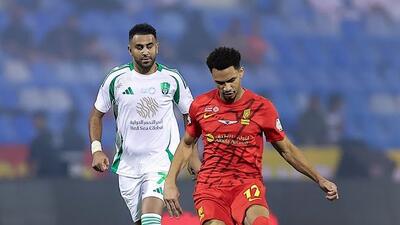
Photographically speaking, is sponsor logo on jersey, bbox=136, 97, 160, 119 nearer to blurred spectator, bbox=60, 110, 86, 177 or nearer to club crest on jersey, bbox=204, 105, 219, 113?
club crest on jersey, bbox=204, 105, 219, 113

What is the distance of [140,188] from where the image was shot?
8477 mm

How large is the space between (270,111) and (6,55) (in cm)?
1047

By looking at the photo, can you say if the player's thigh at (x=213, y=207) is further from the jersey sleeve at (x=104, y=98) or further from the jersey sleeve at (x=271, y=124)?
the jersey sleeve at (x=104, y=98)

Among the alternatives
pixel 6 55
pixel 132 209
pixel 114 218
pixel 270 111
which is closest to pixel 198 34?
pixel 6 55

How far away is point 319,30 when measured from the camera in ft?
62.6

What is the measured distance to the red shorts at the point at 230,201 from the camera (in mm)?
7129

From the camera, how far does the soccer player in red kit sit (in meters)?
7.11

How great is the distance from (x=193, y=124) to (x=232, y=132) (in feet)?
0.97

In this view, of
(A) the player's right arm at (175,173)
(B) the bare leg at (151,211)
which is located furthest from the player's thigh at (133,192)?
(A) the player's right arm at (175,173)

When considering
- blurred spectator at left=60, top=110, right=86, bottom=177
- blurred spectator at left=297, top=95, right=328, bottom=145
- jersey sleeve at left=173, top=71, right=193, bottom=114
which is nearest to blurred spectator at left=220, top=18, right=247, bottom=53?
blurred spectator at left=297, top=95, right=328, bottom=145

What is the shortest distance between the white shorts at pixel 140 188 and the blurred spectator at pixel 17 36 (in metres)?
9.03

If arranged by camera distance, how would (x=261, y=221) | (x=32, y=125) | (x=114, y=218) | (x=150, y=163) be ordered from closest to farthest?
(x=261, y=221)
(x=150, y=163)
(x=114, y=218)
(x=32, y=125)

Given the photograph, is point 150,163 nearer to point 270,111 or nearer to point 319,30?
point 270,111

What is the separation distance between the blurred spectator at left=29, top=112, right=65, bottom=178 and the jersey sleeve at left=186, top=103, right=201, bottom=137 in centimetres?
852
